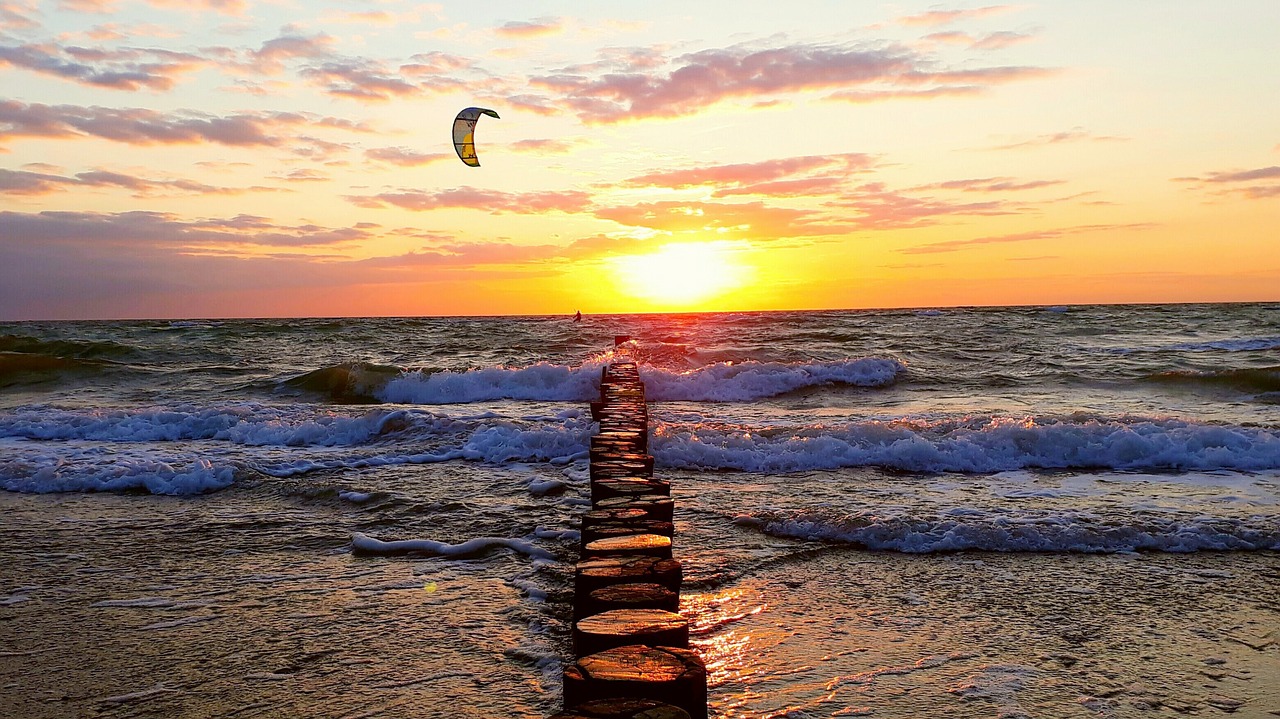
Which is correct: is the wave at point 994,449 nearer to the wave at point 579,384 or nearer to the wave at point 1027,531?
the wave at point 1027,531

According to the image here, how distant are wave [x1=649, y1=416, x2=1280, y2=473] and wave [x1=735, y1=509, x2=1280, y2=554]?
253 cm

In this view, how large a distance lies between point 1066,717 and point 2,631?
16.7 ft

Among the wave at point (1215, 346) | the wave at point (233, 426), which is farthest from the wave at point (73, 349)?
the wave at point (1215, 346)

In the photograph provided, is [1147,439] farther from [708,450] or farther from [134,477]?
[134,477]

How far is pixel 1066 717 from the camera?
3.21 meters

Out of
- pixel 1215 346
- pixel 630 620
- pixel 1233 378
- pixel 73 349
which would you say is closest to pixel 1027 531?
pixel 630 620

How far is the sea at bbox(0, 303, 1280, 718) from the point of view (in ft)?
11.5

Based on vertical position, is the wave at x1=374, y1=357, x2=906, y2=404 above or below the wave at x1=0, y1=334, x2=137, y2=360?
below

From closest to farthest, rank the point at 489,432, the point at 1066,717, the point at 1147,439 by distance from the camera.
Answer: the point at 1066,717
the point at 1147,439
the point at 489,432

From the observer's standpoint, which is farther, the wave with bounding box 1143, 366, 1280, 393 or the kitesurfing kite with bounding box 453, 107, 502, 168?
the wave with bounding box 1143, 366, 1280, 393

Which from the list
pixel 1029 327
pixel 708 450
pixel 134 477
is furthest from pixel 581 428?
pixel 1029 327

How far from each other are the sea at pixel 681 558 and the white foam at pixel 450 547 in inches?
1.1

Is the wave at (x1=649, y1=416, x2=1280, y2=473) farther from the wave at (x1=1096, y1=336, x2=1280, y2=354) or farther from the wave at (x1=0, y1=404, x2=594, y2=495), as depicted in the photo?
the wave at (x1=1096, y1=336, x2=1280, y2=354)

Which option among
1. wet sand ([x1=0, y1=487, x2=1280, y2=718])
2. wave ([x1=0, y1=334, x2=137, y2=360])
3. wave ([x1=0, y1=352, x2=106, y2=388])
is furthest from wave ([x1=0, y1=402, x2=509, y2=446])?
wave ([x1=0, y1=334, x2=137, y2=360])
